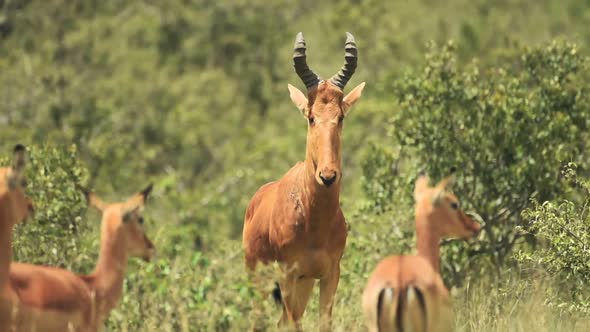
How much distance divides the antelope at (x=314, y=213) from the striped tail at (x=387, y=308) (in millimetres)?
2031

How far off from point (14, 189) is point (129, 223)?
715mm

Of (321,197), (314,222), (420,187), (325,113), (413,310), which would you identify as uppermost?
(325,113)

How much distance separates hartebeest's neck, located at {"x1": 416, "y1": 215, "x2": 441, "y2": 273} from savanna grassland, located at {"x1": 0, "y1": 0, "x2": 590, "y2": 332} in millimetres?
1748

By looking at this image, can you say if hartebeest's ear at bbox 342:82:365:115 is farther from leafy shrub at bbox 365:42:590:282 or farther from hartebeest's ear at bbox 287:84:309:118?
leafy shrub at bbox 365:42:590:282

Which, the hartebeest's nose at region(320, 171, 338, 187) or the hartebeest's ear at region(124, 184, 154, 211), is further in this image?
the hartebeest's nose at region(320, 171, 338, 187)

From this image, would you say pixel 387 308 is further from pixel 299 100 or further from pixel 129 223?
pixel 299 100

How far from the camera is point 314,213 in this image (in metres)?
9.12

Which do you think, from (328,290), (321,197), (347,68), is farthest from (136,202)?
(347,68)

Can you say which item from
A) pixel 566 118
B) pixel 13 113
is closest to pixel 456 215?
pixel 566 118

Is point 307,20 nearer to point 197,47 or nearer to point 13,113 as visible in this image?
point 197,47

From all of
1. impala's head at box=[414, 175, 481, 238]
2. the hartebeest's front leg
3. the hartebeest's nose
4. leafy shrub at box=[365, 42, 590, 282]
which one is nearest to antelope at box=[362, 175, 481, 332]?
impala's head at box=[414, 175, 481, 238]

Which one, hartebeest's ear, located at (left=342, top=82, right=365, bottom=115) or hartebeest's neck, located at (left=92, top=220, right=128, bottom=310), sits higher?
hartebeest's ear, located at (left=342, top=82, right=365, bottom=115)

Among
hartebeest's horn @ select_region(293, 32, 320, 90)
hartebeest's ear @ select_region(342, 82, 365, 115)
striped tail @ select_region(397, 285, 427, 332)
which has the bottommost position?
striped tail @ select_region(397, 285, 427, 332)

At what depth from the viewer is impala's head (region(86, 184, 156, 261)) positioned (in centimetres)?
697
